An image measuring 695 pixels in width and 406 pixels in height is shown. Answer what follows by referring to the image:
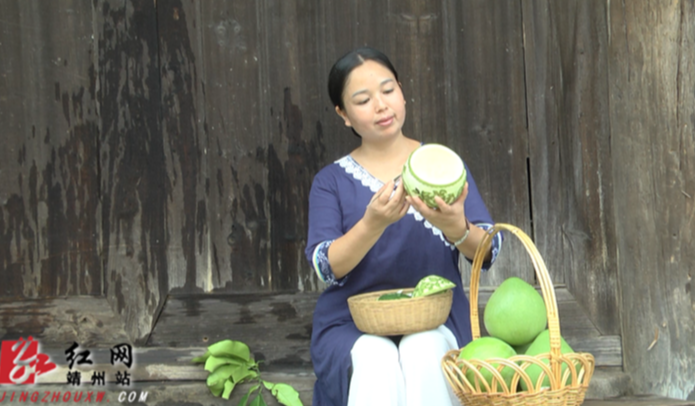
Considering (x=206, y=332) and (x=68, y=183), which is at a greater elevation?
(x=68, y=183)

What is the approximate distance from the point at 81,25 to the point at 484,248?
2022 mm

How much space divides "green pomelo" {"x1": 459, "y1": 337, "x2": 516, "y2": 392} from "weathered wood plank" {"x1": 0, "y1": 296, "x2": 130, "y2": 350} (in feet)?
5.81

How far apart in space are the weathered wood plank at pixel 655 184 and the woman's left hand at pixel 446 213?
96cm

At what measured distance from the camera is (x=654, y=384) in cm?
293

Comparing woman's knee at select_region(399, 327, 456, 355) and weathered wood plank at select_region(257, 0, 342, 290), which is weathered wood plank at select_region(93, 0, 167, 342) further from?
woman's knee at select_region(399, 327, 456, 355)

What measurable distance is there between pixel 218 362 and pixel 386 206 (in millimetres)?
1272

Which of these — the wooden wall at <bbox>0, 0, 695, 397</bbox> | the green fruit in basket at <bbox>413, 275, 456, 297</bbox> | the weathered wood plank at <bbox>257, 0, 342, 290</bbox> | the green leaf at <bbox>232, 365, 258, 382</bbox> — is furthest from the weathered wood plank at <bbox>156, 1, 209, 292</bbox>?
the green fruit in basket at <bbox>413, 275, 456, 297</bbox>

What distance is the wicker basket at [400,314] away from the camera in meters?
2.16

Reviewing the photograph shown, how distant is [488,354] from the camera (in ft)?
6.44

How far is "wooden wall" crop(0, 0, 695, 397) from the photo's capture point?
3201 millimetres

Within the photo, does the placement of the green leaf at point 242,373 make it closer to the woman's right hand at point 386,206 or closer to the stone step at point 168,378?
the stone step at point 168,378

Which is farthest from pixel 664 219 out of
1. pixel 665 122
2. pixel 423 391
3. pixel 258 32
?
pixel 258 32

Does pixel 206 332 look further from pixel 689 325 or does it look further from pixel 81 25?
pixel 689 325

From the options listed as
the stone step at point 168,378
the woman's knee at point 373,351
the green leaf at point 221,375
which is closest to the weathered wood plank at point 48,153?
→ the stone step at point 168,378
